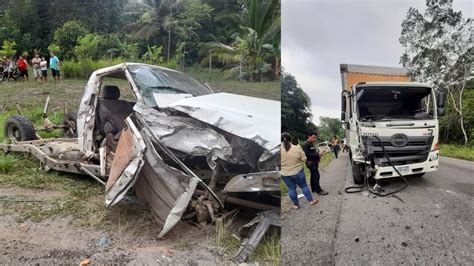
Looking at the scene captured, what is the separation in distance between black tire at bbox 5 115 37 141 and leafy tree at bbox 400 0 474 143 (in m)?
2.29

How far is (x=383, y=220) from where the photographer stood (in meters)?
2.02

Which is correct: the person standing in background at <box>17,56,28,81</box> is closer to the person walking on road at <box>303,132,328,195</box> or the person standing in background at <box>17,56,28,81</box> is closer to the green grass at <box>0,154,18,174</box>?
the green grass at <box>0,154,18,174</box>

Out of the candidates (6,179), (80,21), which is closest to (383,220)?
(80,21)

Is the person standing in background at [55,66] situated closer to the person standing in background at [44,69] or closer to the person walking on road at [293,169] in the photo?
the person standing in background at [44,69]

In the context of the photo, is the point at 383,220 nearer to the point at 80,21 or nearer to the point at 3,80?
the point at 80,21

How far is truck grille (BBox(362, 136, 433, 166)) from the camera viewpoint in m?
1.96

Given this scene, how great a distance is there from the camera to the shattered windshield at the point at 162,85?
2.36 metres

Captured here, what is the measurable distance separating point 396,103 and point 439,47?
38 cm

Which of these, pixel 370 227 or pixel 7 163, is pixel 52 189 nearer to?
pixel 7 163

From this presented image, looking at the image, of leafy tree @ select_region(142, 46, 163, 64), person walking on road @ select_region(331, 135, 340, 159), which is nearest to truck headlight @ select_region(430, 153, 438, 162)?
person walking on road @ select_region(331, 135, 340, 159)

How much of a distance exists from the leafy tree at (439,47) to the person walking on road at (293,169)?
2.27ft

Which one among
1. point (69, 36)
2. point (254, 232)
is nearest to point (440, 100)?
point (254, 232)

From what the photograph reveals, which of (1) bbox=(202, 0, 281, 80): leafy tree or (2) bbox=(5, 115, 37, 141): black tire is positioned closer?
(1) bbox=(202, 0, 281, 80): leafy tree

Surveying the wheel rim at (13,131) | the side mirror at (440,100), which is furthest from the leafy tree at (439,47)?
the wheel rim at (13,131)
